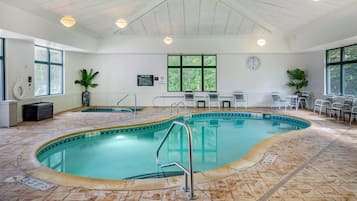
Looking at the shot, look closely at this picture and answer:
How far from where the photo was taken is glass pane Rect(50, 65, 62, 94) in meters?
11.1

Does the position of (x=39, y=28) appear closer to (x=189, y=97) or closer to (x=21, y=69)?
(x=21, y=69)

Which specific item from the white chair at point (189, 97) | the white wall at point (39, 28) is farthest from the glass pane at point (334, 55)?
the white wall at point (39, 28)

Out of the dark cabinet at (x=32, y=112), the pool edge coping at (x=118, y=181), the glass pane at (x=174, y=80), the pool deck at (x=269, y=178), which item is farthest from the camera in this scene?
the glass pane at (x=174, y=80)

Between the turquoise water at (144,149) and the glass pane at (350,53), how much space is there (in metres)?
→ 2.81

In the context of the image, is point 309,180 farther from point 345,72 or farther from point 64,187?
point 345,72

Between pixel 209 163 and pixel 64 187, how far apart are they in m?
2.84

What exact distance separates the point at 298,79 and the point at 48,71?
10.5 m

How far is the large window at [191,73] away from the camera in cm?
1323

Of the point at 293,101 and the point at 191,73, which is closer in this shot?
the point at 293,101

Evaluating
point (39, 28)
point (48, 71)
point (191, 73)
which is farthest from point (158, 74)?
point (39, 28)

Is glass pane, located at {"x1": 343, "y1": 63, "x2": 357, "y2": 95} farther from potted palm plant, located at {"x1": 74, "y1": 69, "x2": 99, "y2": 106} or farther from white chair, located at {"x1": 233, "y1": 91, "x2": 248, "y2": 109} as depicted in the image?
potted palm plant, located at {"x1": 74, "y1": 69, "x2": 99, "y2": 106}

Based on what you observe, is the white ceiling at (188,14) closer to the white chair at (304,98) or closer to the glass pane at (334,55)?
the glass pane at (334,55)

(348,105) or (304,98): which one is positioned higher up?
(304,98)

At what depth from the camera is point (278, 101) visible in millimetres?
12062
